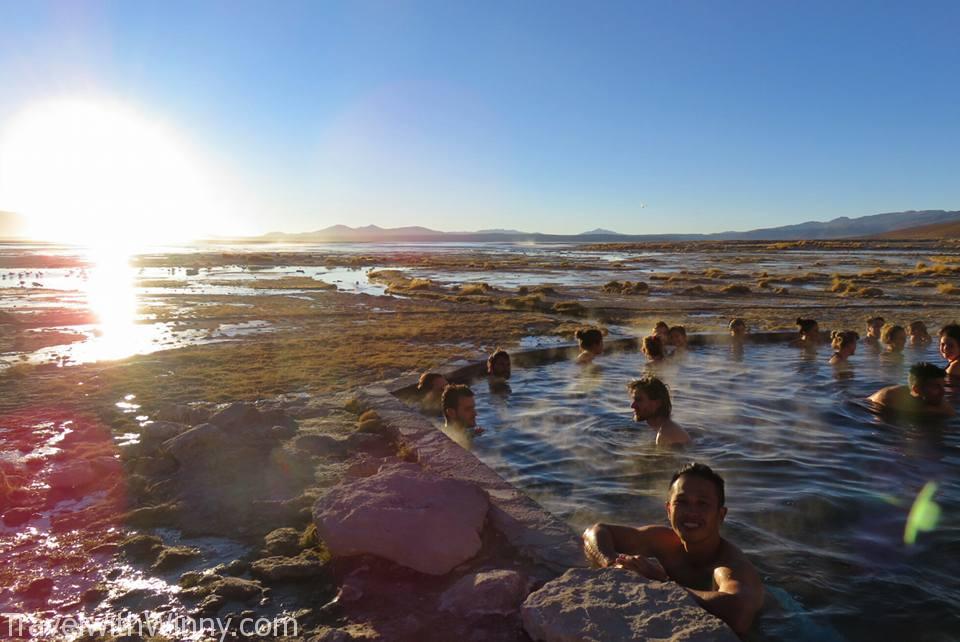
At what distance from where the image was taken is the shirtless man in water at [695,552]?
141 inches

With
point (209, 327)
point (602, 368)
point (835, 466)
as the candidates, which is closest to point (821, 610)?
point (835, 466)

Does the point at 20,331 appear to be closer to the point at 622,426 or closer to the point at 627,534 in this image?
the point at 622,426

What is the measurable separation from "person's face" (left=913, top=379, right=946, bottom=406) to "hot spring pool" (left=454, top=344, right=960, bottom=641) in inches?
12.7

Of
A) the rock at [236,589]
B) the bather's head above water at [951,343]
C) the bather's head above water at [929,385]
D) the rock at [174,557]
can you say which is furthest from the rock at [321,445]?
the bather's head above water at [951,343]

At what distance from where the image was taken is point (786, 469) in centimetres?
678

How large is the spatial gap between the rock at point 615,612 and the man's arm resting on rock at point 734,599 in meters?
0.32

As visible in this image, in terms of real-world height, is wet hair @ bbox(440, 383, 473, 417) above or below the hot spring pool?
above

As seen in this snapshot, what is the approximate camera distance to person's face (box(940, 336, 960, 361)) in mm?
9586

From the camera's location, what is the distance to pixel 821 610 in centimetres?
400

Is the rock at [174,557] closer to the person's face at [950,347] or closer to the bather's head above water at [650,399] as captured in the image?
the bather's head above water at [650,399]

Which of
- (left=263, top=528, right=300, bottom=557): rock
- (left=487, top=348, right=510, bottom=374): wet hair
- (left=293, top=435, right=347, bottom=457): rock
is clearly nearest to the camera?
(left=263, top=528, right=300, bottom=557): rock

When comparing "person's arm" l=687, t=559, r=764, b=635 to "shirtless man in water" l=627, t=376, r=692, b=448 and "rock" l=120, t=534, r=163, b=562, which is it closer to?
"shirtless man in water" l=627, t=376, r=692, b=448

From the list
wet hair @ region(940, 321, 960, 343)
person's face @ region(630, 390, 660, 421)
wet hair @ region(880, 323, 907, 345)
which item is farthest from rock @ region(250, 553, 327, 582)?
wet hair @ region(880, 323, 907, 345)

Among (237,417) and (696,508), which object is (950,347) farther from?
(237,417)
